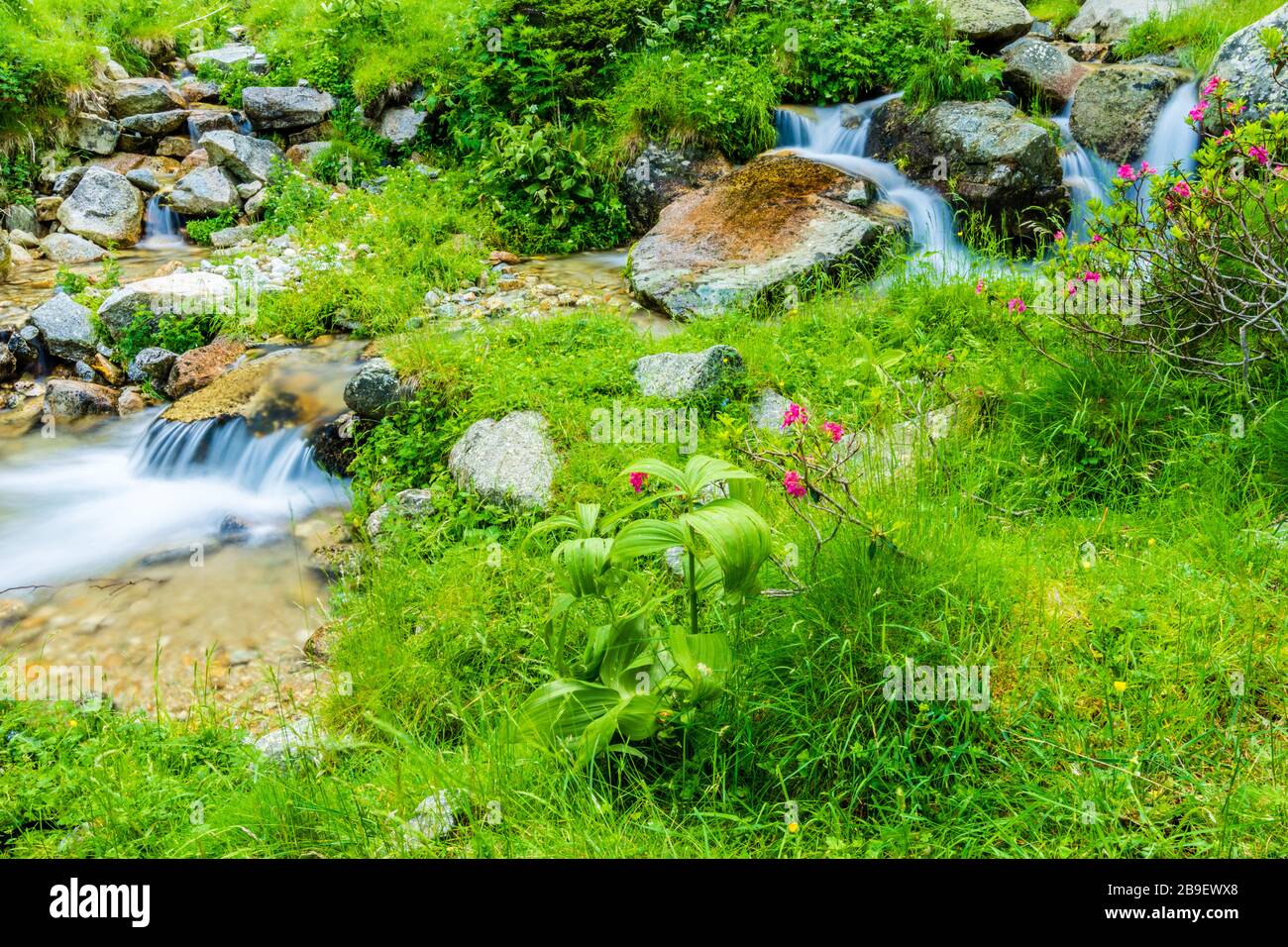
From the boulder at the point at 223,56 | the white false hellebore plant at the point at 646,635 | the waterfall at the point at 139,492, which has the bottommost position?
the waterfall at the point at 139,492

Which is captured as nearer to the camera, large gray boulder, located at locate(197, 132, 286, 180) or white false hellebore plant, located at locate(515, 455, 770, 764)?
white false hellebore plant, located at locate(515, 455, 770, 764)

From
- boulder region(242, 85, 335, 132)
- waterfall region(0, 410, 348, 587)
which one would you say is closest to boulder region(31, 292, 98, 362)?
waterfall region(0, 410, 348, 587)

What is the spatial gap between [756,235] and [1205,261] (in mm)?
4160

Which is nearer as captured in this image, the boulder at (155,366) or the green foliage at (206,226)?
the boulder at (155,366)

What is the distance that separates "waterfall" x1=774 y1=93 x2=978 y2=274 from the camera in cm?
833

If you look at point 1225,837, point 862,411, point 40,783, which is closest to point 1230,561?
point 1225,837

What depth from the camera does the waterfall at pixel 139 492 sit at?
5.59 m

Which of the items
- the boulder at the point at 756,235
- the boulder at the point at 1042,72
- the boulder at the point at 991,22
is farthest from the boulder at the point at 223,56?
the boulder at the point at 1042,72

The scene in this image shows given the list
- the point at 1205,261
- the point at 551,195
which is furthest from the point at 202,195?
the point at 1205,261

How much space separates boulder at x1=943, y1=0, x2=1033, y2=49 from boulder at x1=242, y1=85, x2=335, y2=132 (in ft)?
30.6

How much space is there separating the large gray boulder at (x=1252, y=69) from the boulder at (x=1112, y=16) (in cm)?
478

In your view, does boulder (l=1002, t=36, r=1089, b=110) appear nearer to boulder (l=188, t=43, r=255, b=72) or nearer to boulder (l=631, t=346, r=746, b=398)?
boulder (l=631, t=346, r=746, b=398)

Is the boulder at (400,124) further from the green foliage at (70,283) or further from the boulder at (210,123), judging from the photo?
the green foliage at (70,283)
